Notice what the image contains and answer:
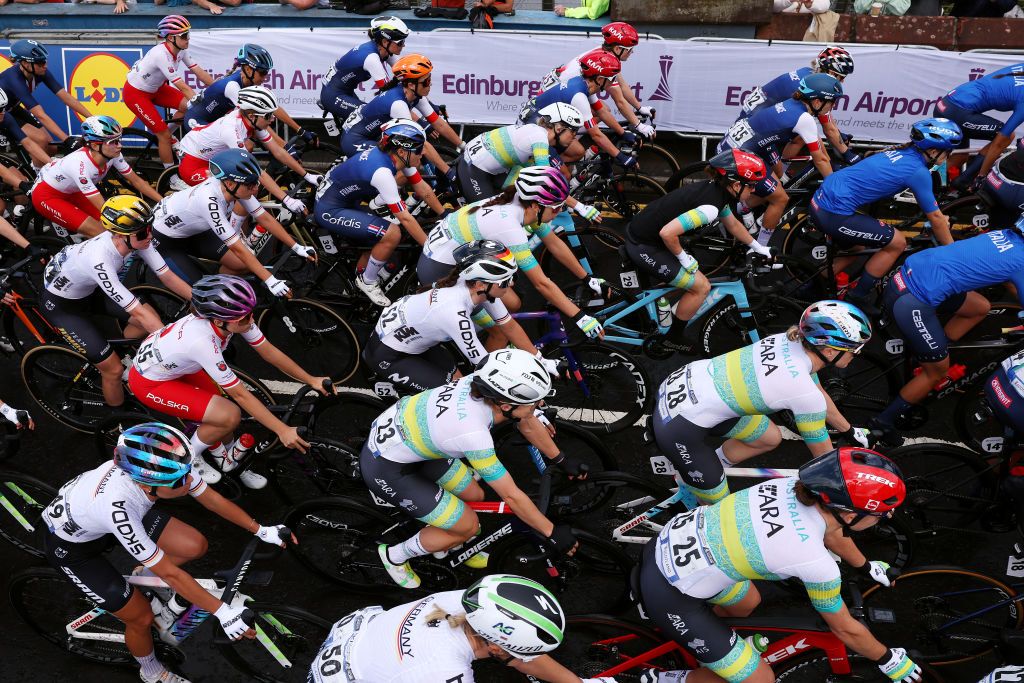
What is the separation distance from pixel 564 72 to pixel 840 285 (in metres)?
4.29

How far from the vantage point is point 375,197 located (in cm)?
827

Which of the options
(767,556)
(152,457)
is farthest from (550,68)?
(767,556)

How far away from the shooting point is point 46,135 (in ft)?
36.2

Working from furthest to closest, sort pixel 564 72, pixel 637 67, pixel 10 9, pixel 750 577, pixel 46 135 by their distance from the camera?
pixel 10 9 → pixel 637 67 → pixel 46 135 → pixel 564 72 → pixel 750 577

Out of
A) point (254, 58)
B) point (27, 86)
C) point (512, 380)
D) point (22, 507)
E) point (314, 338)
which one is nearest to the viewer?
point (512, 380)

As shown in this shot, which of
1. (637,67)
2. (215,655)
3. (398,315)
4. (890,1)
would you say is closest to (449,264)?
(398,315)

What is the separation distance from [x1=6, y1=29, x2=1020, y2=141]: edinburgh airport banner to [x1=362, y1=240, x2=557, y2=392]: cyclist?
6754 mm

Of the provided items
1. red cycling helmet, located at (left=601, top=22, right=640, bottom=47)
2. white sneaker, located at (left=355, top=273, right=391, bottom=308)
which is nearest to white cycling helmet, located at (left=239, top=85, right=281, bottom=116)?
white sneaker, located at (left=355, top=273, right=391, bottom=308)

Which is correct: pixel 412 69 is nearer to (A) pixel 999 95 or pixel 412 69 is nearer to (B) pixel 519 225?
(B) pixel 519 225

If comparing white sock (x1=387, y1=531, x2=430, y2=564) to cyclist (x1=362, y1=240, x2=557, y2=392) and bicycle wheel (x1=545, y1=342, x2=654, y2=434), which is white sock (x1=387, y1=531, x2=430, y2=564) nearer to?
cyclist (x1=362, y1=240, x2=557, y2=392)

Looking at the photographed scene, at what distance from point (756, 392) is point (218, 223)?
5196 millimetres

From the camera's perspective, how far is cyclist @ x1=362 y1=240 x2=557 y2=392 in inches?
233

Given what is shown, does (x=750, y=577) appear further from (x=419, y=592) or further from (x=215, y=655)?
(x=215, y=655)

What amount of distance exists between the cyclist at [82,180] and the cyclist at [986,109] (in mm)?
9817
